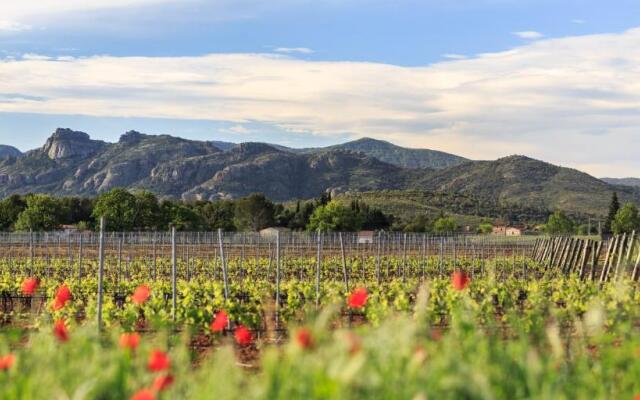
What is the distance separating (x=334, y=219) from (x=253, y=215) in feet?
57.2

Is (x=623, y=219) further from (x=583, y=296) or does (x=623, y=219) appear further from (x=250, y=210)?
(x=583, y=296)

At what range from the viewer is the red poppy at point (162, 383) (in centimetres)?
323

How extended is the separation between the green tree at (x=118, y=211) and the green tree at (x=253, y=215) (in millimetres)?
18392

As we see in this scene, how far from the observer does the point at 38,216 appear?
248 ft

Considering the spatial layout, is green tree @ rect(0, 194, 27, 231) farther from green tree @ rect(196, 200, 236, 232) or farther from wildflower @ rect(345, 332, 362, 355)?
wildflower @ rect(345, 332, 362, 355)

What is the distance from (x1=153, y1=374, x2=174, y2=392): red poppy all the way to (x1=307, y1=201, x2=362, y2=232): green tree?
7427 cm

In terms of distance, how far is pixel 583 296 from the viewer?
12430 millimetres

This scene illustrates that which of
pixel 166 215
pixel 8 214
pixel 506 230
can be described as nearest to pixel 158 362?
pixel 166 215

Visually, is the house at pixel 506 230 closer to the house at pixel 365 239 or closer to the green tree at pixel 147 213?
the house at pixel 365 239

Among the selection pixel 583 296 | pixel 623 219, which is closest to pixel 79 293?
pixel 583 296

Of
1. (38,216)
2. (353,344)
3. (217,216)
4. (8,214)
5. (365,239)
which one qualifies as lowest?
(365,239)

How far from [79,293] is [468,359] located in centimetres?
1389

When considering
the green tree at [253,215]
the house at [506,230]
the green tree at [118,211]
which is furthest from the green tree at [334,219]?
the house at [506,230]

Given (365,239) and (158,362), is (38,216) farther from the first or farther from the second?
(158,362)
